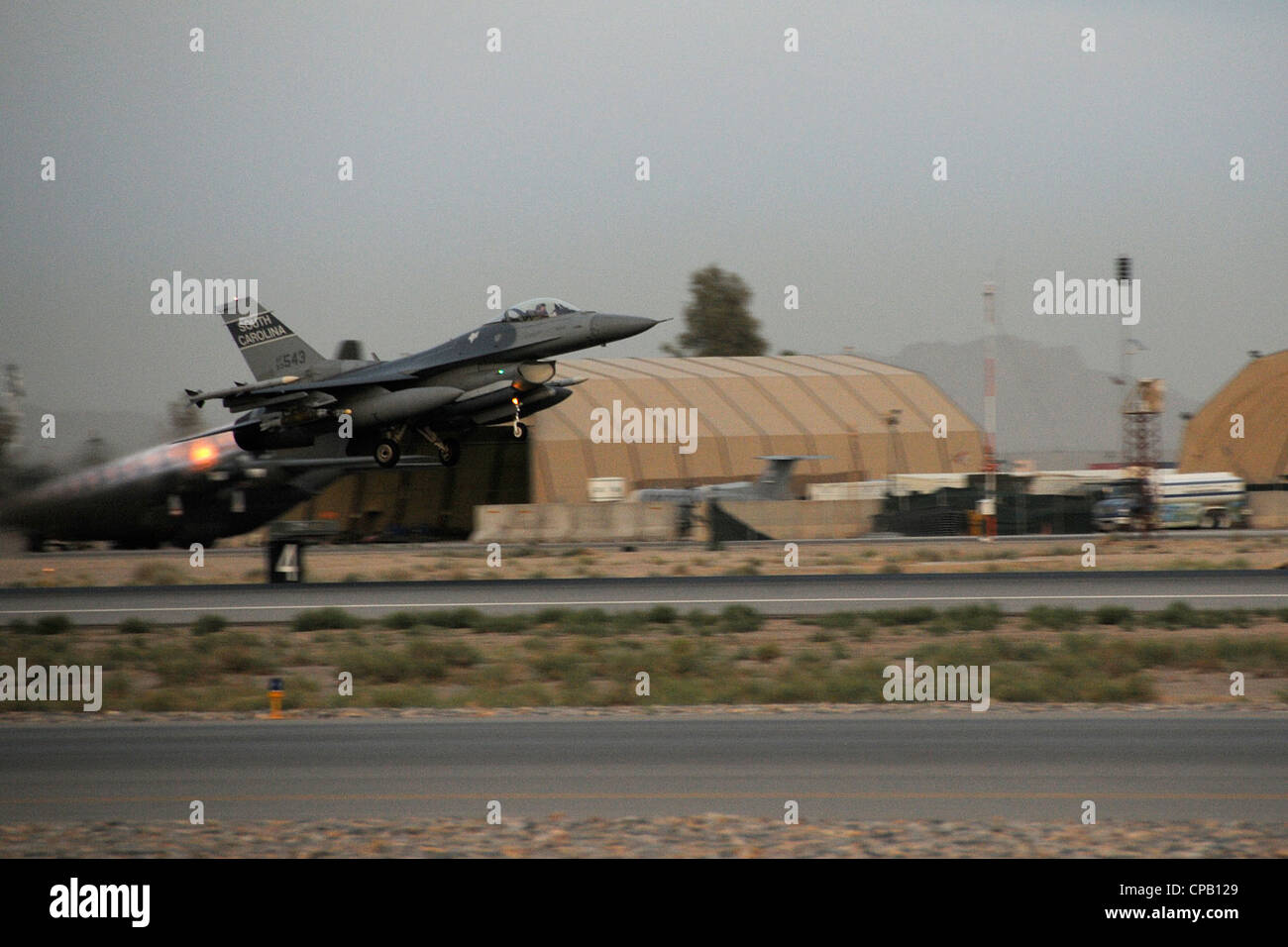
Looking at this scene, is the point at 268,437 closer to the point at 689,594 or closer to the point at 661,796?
the point at 689,594

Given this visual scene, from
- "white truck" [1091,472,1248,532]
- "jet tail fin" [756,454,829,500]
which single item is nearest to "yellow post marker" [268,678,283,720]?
"jet tail fin" [756,454,829,500]

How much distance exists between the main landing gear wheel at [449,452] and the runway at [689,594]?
24.0 feet

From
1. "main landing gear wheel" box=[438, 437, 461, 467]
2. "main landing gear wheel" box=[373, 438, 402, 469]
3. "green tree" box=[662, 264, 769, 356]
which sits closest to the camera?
"main landing gear wheel" box=[438, 437, 461, 467]

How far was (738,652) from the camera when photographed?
20734 millimetres

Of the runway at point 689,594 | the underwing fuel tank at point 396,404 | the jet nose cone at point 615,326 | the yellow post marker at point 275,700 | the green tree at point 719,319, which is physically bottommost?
A: the yellow post marker at point 275,700

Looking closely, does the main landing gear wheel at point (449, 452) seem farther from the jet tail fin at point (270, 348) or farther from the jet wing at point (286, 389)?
the jet tail fin at point (270, 348)

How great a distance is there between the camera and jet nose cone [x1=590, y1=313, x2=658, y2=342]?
33.1 meters

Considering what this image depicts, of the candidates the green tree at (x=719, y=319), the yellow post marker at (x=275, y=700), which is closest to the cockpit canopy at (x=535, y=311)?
the yellow post marker at (x=275, y=700)

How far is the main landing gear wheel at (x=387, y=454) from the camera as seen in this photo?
36.3 meters

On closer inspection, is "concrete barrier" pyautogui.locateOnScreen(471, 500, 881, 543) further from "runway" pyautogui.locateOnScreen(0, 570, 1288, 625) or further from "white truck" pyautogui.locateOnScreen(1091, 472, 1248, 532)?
"runway" pyautogui.locateOnScreen(0, 570, 1288, 625)

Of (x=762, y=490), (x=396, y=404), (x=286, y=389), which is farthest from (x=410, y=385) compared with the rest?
(x=762, y=490)

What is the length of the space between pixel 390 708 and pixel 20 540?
658 inches

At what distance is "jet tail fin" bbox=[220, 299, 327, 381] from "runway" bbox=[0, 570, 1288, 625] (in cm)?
1177
